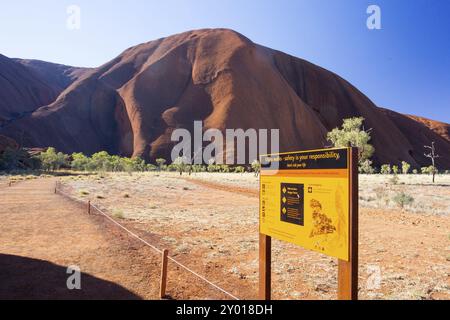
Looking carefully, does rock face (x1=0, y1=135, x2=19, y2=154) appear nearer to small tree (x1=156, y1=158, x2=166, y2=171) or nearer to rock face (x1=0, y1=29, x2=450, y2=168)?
rock face (x1=0, y1=29, x2=450, y2=168)

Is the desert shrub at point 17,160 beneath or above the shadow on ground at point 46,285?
above

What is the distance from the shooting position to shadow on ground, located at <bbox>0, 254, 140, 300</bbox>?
6.16 meters

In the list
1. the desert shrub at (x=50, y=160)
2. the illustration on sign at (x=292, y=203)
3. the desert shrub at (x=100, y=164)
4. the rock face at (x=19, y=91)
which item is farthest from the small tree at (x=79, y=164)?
the illustration on sign at (x=292, y=203)

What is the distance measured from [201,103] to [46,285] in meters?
102

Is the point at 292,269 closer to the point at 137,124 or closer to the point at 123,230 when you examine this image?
the point at 123,230

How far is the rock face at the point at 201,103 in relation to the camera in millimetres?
102438

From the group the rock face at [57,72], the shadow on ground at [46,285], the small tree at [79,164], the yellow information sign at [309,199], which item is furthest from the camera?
the rock face at [57,72]

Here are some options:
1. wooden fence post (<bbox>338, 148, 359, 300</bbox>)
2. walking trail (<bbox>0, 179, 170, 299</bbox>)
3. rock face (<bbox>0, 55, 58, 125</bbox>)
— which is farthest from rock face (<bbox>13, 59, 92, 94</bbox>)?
wooden fence post (<bbox>338, 148, 359, 300</bbox>)

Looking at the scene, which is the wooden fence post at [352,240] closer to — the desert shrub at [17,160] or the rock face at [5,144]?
the desert shrub at [17,160]

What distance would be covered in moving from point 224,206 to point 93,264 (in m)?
12.0

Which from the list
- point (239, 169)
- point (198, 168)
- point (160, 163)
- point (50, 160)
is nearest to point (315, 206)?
point (239, 169)

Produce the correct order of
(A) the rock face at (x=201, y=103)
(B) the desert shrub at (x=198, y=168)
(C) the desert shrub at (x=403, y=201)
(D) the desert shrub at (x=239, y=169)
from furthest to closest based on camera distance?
(A) the rock face at (x=201, y=103)
(B) the desert shrub at (x=198, y=168)
(D) the desert shrub at (x=239, y=169)
(C) the desert shrub at (x=403, y=201)

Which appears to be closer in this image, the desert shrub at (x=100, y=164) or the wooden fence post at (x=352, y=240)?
the wooden fence post at (x=352, y=240)
